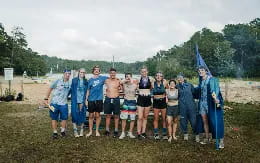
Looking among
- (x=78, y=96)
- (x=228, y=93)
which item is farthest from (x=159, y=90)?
(x=228, y=93)

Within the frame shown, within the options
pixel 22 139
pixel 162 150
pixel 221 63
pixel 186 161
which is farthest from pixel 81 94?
pixel 221 63

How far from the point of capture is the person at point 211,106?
679cm

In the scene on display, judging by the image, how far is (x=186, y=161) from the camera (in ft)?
18.9

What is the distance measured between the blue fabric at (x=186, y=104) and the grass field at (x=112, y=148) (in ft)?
1.81

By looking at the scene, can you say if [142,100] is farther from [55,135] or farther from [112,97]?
[55,135]

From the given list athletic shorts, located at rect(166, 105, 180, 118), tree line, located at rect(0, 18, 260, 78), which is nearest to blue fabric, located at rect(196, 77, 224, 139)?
athletic shorts, located at rect(166, 105, 180, 118)

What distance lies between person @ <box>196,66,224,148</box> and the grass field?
0.39m

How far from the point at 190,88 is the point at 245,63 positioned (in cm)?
6562

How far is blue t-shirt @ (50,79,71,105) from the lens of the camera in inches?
288

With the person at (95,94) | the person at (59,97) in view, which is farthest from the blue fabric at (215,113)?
the person at (59,97)

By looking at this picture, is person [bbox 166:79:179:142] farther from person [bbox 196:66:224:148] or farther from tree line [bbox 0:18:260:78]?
tree line [bbox 0:18:260:78]

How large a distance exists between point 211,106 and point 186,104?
0.65m

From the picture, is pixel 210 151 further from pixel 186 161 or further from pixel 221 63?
pixel 221 63

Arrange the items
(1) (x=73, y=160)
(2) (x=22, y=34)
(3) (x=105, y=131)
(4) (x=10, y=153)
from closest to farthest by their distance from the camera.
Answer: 1. (1) (x=73, y=160)
2. (4) (x=10, y=153)
3. (3) (x=105, y=131)
4. (2) (x=22, y=34)
